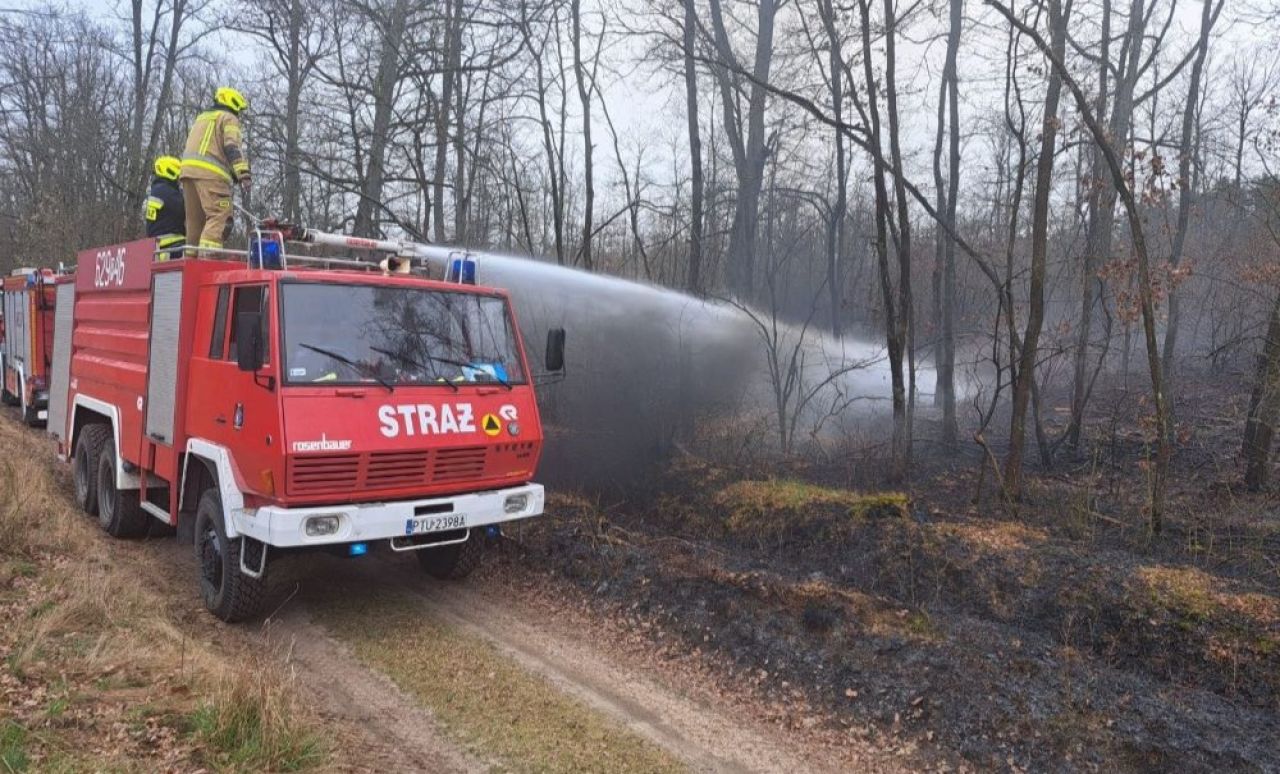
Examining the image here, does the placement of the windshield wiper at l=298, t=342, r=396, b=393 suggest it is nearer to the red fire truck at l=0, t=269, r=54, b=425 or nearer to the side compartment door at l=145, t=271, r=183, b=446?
the side compartment door at l=145, t=271, r=183, b=446

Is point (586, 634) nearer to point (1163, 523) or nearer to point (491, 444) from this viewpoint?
point (491, 444)

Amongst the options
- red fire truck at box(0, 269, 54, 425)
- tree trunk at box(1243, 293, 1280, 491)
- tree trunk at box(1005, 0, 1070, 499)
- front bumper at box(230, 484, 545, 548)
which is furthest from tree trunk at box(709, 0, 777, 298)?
red fire truck at box(0, 269, 54, 425)

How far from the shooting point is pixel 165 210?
28.9ft

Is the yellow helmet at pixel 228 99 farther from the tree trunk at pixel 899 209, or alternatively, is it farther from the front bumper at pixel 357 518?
the tree trunk at pixel 899 209

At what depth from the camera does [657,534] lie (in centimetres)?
819

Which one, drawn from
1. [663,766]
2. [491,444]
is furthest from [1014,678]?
[491,444]

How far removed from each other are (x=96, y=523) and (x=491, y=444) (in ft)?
17.5

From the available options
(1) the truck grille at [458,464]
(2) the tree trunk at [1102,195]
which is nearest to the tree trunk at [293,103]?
(1) the truck grille at [458,464]

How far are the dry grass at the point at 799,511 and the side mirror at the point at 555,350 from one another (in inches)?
106

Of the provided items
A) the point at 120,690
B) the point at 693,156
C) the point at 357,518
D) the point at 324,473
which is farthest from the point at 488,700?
the point at 693,156

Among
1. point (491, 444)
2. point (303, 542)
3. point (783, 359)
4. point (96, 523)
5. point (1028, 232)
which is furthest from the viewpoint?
point (1028, 232)

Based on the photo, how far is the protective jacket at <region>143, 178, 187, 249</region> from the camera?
8734 mm

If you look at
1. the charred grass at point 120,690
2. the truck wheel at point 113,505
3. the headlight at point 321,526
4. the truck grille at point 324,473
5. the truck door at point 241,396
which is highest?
the truck door at point 241,396

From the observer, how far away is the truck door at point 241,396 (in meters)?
5.40
